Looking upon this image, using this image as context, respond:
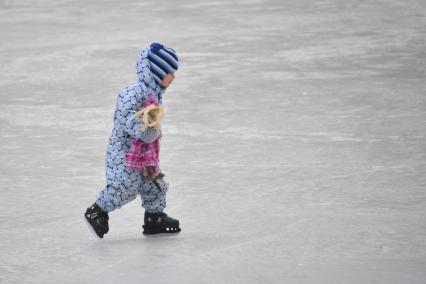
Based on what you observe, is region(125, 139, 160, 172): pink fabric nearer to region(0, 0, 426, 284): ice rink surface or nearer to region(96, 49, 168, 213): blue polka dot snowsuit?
region(96, 49, 168, 213): blue polka dot snowsuit

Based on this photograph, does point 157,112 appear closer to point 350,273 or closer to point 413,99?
point 350,273

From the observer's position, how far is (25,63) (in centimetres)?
1455

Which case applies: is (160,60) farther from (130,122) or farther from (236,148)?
(236,148)

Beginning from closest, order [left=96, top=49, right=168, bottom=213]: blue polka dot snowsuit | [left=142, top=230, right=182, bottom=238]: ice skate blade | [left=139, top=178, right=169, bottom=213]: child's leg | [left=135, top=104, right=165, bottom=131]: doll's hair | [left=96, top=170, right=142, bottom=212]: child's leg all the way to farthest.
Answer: [left=135, top=104, right=165, bottom=131]: doll's hair < [left=96, top=49, right=168, bottom=213]: blue polka dot snowsuit < [left=96, top=170, right=142, bottom=212]: child's leg < [left=139, top=178, right=169, bottom=213]: child's leg < [left=142, top=230, right=182, bottom=238]: ice skate blade

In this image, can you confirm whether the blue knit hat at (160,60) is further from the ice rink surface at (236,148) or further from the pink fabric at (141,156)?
the ice rink surface at (236,148)

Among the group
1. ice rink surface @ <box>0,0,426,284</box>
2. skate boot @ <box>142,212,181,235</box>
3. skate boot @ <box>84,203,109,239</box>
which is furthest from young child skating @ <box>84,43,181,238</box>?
ice rink surface @ <box>0,0,426,284</box>

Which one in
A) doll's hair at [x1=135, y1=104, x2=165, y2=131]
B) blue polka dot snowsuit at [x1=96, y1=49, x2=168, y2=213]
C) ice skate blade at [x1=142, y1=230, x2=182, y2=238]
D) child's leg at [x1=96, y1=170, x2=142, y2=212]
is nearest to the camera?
doll's hair at [x1=135, y1=104, x2=165, y2=131]

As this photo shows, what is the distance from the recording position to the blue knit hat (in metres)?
6.81

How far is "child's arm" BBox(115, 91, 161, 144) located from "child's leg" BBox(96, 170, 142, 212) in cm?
31

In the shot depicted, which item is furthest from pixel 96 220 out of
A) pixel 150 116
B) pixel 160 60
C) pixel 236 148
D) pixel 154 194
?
pixel 236 148

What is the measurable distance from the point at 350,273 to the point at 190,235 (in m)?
1.37

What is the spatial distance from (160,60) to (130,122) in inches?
18.4

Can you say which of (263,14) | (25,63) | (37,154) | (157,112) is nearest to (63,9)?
(263,14)

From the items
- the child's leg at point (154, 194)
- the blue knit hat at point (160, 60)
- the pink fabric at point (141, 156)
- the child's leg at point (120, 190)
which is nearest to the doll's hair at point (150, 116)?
the pink fabric at point (141, 156)
